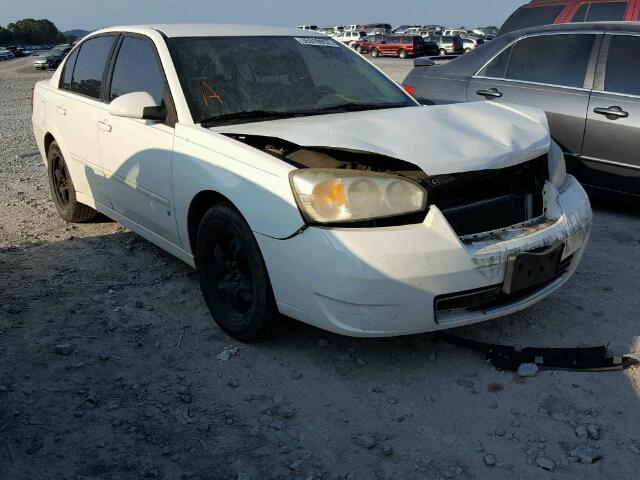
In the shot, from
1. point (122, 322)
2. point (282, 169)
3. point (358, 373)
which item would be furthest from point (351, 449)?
point (122, 322)

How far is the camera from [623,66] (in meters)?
5.38

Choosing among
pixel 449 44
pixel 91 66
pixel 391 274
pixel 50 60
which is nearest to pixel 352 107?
pixel 391 274

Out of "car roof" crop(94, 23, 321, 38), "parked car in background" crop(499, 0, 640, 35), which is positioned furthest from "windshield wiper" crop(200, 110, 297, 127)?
"parked car in background" crop(499, 0, 640, 35)

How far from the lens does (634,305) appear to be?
3.79 meters

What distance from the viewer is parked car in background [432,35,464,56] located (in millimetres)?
42812

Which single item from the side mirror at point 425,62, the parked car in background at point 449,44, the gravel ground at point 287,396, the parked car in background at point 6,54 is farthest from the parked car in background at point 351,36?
the gravel ground at point 287,396

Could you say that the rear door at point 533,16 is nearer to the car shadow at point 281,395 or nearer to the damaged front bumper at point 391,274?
the car shadow at point 281,395

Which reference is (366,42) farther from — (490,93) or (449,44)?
(490,93)

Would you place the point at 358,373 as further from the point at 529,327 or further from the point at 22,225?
the point at 22,225

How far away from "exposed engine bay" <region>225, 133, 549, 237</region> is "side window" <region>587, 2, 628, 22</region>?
5411 millimetres

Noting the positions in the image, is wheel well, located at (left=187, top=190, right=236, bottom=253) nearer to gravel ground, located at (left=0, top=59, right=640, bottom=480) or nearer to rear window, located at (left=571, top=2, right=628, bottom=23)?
gravel ground, located at (left=0, top=59, right=640, bottom=480)

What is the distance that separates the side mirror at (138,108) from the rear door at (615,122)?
3378 millimetres

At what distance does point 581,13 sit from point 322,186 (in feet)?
21.2

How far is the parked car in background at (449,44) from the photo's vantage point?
4281 cm
